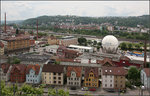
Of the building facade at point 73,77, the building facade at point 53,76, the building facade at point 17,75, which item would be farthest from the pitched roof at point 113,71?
the building facade at point 17,75

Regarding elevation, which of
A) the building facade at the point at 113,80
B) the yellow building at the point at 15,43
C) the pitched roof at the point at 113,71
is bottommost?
the building facade at the point at 113,80

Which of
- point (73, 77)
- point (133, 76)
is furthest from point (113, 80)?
point (73, 77)

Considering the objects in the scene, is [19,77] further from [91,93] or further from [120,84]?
[120,84]

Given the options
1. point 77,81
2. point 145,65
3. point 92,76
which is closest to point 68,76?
point 77,81

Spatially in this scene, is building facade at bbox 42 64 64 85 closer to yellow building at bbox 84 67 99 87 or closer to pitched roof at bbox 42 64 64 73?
pitched roof at bbox 42 64 64 73

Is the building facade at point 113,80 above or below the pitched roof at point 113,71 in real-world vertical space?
below

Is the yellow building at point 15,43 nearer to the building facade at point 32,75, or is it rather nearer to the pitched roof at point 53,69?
the building facade at point 32,75

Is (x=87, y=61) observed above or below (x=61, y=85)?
above

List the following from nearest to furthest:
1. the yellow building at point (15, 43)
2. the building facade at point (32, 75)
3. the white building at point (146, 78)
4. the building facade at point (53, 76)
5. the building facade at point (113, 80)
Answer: the white building at point (146, 78), the building facade at point (113, 80), the building facade at point (53, 76), the building facade at point (32, 75), the yellow building at point (15, 43)
